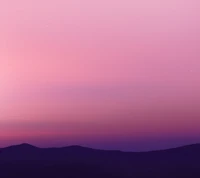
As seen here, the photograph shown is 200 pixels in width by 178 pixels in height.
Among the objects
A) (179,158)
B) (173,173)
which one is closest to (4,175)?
(173,173)

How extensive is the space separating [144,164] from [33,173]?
83.6ft

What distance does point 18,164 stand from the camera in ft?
309

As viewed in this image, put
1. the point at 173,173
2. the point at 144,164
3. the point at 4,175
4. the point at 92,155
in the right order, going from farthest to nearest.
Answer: the point at 92,155, the point at 144,164, the point at 173,173, the point at 4,175

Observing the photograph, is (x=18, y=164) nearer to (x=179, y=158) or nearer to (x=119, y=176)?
(x=119, y=176)

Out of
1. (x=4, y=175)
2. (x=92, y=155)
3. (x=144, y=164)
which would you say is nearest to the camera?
(x=4, y=175)

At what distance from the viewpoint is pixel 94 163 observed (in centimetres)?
9688

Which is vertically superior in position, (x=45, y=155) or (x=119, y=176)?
(x=45, y=155)

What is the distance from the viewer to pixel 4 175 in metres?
84.5

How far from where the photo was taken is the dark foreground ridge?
86.9 m

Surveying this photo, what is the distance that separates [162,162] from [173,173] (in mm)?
9808

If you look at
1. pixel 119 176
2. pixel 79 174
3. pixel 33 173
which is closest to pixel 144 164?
pixel 119 176

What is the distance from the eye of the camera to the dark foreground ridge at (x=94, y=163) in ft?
285

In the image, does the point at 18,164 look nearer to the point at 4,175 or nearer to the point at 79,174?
the point at 4,175

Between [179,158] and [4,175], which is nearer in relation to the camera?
[4,175]
